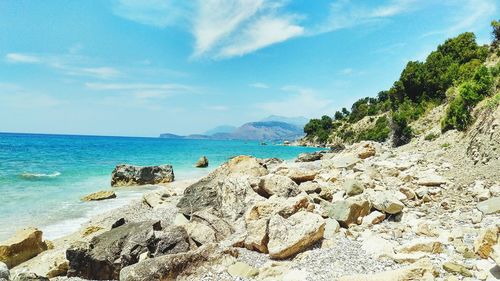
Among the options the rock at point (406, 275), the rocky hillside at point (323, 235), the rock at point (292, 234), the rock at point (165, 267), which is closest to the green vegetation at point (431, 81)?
the rocky hillside at point (323, 235)

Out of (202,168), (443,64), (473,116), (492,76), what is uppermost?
(443,64)

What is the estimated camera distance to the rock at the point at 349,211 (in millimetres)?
11008

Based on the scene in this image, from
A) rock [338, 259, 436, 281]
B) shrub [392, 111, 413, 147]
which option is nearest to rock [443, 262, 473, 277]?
rock [338, 259, 436, 281]

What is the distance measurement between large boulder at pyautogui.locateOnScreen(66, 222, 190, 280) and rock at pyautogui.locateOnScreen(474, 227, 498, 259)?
7.36 meters

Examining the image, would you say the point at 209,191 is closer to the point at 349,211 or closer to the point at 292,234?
the point at 349,211

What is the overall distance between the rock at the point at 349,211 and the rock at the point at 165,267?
13.8ft

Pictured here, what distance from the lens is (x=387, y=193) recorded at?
12.3 meters

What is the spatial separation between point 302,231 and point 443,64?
2293 inches

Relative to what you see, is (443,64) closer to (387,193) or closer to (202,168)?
(202,168)

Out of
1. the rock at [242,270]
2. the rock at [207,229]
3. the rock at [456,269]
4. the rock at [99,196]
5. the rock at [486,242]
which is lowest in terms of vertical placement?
the rock at [99,196]

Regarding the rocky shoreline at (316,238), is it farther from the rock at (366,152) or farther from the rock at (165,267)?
the rock at (366,152)

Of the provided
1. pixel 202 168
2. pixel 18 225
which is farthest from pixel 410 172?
pixel 202 168

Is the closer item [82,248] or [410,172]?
[82,248]

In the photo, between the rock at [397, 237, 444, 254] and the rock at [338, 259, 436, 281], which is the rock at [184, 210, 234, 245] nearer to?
the rock at [338, 259, 436, 281]
